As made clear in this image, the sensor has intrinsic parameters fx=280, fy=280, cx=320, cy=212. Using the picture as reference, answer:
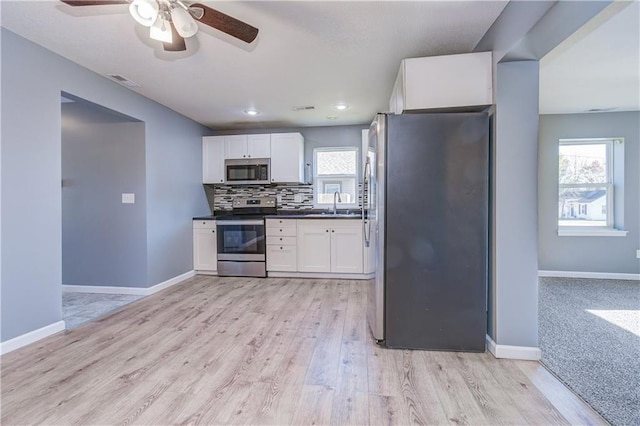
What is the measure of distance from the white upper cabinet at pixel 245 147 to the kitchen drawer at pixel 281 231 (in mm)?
1155

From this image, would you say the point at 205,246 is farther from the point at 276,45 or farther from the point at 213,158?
the point at 276,45

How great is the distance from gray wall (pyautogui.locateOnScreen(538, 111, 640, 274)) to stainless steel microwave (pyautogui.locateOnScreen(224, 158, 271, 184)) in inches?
154

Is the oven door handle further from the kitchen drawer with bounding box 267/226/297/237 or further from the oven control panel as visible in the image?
the oven control panel

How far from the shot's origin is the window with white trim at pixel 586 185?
3.94 metres

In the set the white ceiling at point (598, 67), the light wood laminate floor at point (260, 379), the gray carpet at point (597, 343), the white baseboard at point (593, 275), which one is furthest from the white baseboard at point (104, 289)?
the white baseboard at point (593, 275)

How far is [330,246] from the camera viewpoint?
13.0ft

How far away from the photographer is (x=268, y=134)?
14.1ft

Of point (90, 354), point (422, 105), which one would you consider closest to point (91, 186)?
point (90, 354)

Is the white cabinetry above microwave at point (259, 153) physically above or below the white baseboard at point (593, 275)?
above

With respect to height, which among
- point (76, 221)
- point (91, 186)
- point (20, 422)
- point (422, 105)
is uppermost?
point (422, 105)

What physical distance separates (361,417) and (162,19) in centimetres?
243

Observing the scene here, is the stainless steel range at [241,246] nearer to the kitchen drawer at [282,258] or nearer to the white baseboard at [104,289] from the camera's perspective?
the kitchen drawer at [282,258]

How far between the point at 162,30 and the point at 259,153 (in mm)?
2712

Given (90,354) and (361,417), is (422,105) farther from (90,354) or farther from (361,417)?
(90,354)
